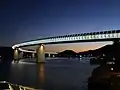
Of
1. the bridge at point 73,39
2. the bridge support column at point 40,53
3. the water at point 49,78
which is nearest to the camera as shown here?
the water at point 49,78

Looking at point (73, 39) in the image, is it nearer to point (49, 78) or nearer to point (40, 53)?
point (40, 53)

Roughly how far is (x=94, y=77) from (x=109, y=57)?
1.32 meters

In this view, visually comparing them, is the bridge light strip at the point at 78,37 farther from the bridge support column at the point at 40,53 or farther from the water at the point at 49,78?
the water at the point at 49,78

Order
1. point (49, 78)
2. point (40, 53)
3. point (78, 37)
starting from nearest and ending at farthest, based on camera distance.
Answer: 1. point (49, 78)
2. point (78, 37)
3. point (40, 53)

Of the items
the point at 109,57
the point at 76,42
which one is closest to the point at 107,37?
the point at 76,42

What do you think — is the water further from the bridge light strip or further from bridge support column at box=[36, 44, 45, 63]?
bridge support column at box=[36, 44, 45, 63]

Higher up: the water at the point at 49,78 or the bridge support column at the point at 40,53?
the bridge support column at the point at 40,53

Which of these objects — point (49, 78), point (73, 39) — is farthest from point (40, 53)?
point (49, 78)

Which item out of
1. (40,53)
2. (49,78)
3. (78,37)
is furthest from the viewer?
(40,53)

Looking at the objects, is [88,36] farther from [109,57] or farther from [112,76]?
[112,76]

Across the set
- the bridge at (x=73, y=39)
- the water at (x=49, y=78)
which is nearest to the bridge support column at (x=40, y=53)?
the bridge at (x=73, y=39)

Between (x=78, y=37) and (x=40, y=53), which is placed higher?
(x=78, y=37)

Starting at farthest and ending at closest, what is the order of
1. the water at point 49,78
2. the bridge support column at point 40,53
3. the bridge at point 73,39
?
the bridge support column at point 40,53, the bridge at point 73,39, the water at point 49,78

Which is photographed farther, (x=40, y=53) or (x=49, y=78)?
(x=40, y=53)
